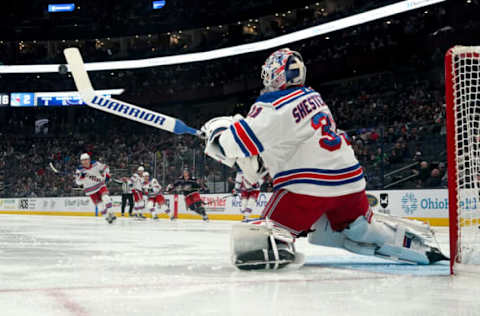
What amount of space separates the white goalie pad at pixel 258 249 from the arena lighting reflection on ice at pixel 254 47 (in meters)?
17.4

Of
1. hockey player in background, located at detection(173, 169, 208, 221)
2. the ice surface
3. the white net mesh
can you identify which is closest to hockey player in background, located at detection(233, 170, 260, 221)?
hockey player in background, located at detection(173, 169, 208, 221)

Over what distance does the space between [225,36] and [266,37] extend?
17.1 feet

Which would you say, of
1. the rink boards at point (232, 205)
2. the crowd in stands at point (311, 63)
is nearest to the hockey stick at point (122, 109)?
the rink boards at point (232, 205)

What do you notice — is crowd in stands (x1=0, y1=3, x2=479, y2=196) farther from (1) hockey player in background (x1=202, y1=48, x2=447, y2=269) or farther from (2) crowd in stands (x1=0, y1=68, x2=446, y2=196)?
(1) hockey player in background (x1=202, y1=48, x2=447, y2=269)

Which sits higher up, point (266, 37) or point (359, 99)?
point (266, 37)

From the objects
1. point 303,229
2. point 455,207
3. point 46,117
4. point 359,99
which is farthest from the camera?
point 46,117

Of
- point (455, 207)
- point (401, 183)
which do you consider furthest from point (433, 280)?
point (401, 183)

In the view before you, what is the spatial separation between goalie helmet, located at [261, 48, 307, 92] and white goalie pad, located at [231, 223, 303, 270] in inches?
37.4

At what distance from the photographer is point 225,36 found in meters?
30.2

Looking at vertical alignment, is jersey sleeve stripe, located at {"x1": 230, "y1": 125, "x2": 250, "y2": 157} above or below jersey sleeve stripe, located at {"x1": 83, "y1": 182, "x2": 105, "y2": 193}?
above

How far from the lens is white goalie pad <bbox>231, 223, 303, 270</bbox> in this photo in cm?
295

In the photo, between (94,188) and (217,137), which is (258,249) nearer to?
(217,137)

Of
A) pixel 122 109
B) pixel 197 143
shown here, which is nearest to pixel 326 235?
pixel 122 109

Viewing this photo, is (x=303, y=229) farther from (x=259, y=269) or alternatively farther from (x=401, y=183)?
(x=401, y=183)
